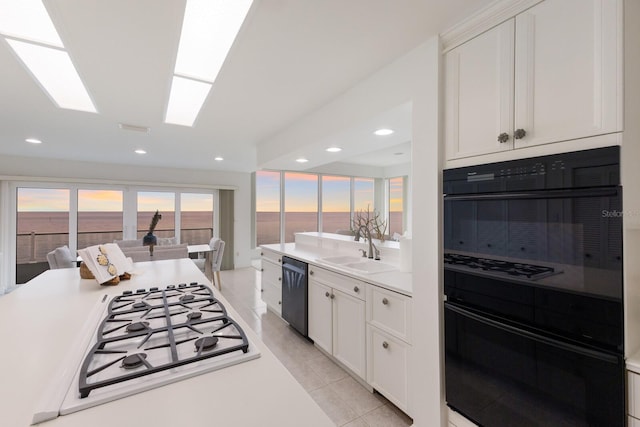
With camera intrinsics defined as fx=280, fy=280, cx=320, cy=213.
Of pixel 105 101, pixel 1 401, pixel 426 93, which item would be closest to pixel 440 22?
pixel 426 93

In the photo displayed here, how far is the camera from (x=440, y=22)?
1.48m

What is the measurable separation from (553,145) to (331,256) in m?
2.23

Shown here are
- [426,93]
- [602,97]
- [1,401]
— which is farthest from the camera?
[426,93]

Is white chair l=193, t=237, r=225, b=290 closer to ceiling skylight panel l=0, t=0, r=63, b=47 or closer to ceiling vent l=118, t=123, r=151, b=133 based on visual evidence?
ceiling vent l=118, t=123, r=151, b=133

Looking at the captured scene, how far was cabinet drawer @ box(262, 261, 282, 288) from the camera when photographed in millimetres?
3445

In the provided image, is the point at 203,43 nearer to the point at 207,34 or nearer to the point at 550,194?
the point at 207,34

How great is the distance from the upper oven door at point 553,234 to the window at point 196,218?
6.31m


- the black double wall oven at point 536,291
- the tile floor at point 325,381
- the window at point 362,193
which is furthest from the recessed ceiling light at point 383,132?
the window at point 362,193

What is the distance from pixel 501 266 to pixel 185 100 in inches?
109

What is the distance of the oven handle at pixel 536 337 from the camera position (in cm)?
102

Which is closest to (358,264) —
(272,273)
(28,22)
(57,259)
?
(272,273)

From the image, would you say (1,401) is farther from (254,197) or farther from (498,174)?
(254,197)

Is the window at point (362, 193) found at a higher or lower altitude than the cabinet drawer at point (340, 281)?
higher

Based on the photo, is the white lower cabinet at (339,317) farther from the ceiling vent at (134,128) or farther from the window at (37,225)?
the window at (37,225)
